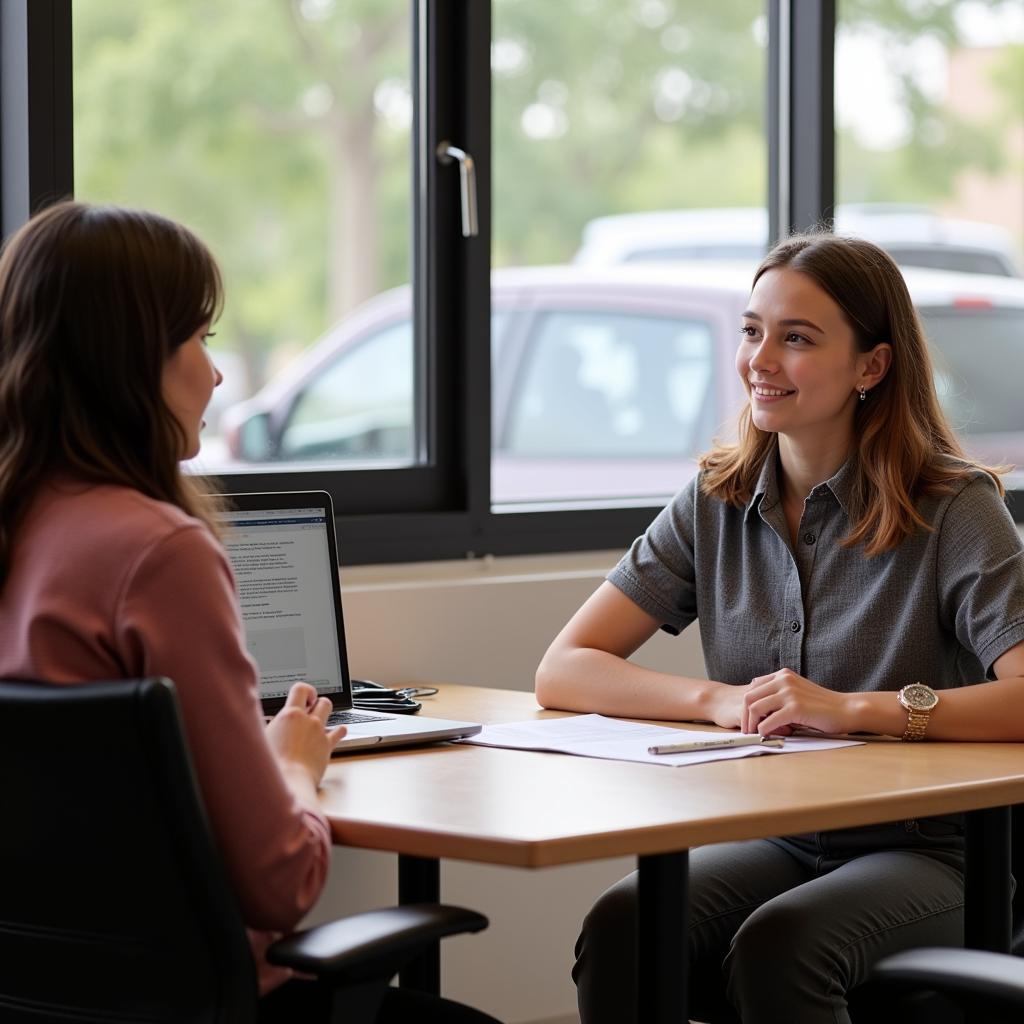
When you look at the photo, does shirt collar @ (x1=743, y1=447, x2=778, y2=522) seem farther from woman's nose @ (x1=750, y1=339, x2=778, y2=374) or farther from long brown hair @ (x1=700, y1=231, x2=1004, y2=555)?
woman's nose @ (x1=750, y1=339, x2=778, y2=374)

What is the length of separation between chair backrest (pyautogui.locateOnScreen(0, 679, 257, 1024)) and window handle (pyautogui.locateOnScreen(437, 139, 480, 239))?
1758mm

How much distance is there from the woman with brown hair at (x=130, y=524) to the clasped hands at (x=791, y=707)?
0.69m

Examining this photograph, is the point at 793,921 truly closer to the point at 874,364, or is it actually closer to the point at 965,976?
the point at 965,976

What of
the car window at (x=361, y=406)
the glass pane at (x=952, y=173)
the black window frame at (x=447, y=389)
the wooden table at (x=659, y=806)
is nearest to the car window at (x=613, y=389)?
the glass pane at (x=952, y=173)

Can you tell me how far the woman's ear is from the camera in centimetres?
230

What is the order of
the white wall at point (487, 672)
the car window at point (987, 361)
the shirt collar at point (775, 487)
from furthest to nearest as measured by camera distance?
the car window at point (987, 361) → the white wall at point (487, 672) → the shirt collar at point (775, 487)

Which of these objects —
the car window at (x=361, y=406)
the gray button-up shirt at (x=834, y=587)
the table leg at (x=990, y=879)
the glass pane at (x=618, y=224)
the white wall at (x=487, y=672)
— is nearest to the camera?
the table leg at (x=990, y=879)

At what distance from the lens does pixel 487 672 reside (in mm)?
2857

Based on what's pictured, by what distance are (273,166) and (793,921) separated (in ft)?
13.7

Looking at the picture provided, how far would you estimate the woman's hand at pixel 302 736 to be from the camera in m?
1.69

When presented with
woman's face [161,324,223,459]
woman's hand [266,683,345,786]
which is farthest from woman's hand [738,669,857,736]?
woman's face [161,324,223,459]

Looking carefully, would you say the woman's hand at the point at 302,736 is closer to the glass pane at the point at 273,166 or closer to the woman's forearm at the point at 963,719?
the woman's forearm at the point at 963,719

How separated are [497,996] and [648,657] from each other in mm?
648

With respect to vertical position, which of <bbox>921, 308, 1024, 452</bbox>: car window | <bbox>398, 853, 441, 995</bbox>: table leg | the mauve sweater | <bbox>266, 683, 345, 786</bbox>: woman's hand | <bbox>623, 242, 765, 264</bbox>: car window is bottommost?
<bbox>398, 853, 441, 995</bbox>: table leg
